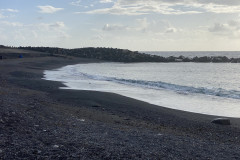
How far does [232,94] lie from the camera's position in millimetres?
21891

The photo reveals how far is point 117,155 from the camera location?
21.1 ft

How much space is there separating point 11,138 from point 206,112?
10055 mm

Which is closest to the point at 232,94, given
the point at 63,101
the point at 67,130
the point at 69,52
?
the point at 63,101

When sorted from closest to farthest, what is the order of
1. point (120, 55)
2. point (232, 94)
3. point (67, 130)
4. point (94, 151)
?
point (94, 151), point (67, 130), point (232, 94), point (120, 55)

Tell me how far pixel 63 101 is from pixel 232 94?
41.9ft

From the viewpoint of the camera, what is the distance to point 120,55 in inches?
3083

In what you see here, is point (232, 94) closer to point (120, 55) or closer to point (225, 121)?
point (225, 121)

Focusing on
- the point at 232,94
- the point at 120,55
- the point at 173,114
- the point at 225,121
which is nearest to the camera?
the point at 225,121

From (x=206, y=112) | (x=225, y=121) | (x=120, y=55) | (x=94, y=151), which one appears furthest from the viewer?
(x=120, y=55)

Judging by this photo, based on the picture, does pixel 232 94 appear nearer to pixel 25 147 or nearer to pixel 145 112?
pixel 145 112

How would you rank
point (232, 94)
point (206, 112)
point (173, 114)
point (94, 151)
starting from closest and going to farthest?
point (94, 151) → point (173, 114) → point (206, 112) → point (232, 94)

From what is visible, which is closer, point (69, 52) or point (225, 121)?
point (225, 121)

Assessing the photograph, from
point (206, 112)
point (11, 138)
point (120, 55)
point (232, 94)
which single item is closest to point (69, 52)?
point (120, 55)

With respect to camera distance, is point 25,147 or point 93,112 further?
point 93,112
